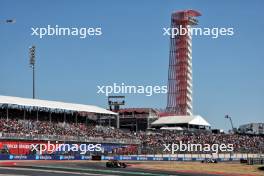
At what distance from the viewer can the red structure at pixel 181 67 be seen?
16725cm

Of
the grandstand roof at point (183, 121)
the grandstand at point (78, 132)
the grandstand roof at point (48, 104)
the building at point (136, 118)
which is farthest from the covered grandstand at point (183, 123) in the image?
the grandstand roof at point (48, 104)

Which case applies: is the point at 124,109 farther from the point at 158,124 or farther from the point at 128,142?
the point at 128,142

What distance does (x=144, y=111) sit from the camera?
131m

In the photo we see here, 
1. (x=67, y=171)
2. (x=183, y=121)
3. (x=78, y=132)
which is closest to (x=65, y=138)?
(x=78, y=132)

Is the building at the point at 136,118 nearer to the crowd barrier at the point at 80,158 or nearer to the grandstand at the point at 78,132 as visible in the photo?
the grandstand at the point at 78,132

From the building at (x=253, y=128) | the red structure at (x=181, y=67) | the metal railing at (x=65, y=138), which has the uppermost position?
the red structure at (x=181, y=67)

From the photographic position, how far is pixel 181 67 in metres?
168

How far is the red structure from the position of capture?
6585 inches

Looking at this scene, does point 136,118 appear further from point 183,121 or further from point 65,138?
point 65,138

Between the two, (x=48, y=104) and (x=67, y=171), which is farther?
(x=48, y=104)

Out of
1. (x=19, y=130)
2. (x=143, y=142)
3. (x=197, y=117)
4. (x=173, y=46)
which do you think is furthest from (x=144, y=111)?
(x=19, y=130)

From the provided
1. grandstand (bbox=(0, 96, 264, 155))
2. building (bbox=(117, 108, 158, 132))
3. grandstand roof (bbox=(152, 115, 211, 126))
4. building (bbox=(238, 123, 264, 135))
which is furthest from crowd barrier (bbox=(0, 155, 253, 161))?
building (bbox=(238, 123, 264, 135))

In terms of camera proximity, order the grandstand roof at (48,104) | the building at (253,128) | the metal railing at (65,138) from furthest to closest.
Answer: the building at (253,128) < the grandstand roof at (48,104) < the metal railing at (65,138)

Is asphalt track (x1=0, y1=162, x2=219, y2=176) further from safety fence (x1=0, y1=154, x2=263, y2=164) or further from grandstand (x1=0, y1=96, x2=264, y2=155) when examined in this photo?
grandstand (x1=0, y1=96, x2=264, y2=155)
